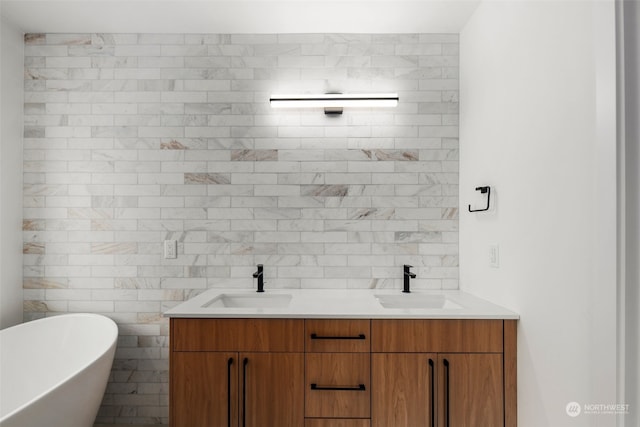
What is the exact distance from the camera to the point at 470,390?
1.71 m

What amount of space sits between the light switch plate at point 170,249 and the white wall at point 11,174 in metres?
0.98

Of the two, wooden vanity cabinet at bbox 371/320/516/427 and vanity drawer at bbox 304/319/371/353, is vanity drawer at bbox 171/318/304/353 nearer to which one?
vanity drawer at bbox 304/319/371/353

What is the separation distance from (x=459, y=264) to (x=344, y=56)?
1567 mm

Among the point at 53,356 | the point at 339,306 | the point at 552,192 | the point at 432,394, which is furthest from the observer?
the point at 53,356

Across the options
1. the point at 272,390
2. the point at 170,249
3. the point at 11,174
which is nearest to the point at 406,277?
the point at 272,390

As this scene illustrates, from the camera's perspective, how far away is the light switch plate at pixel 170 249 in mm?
2443

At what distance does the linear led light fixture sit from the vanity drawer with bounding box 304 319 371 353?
4.37 ft

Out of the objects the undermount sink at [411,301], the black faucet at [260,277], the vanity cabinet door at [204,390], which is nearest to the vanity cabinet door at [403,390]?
the undermount sink at [411,301]

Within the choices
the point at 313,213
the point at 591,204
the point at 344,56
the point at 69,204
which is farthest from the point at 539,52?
the point at 69,204

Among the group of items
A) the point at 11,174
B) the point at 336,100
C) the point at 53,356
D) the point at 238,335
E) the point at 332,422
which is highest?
the point at 336,100

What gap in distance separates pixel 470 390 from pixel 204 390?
124 cm

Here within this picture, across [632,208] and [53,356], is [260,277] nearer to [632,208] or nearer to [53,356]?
[53,356]

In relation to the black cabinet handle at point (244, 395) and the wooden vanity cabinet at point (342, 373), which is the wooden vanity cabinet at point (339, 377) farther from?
the black cabinet handle at point (244, 395)

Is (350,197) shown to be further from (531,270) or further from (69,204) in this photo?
(69,204)
